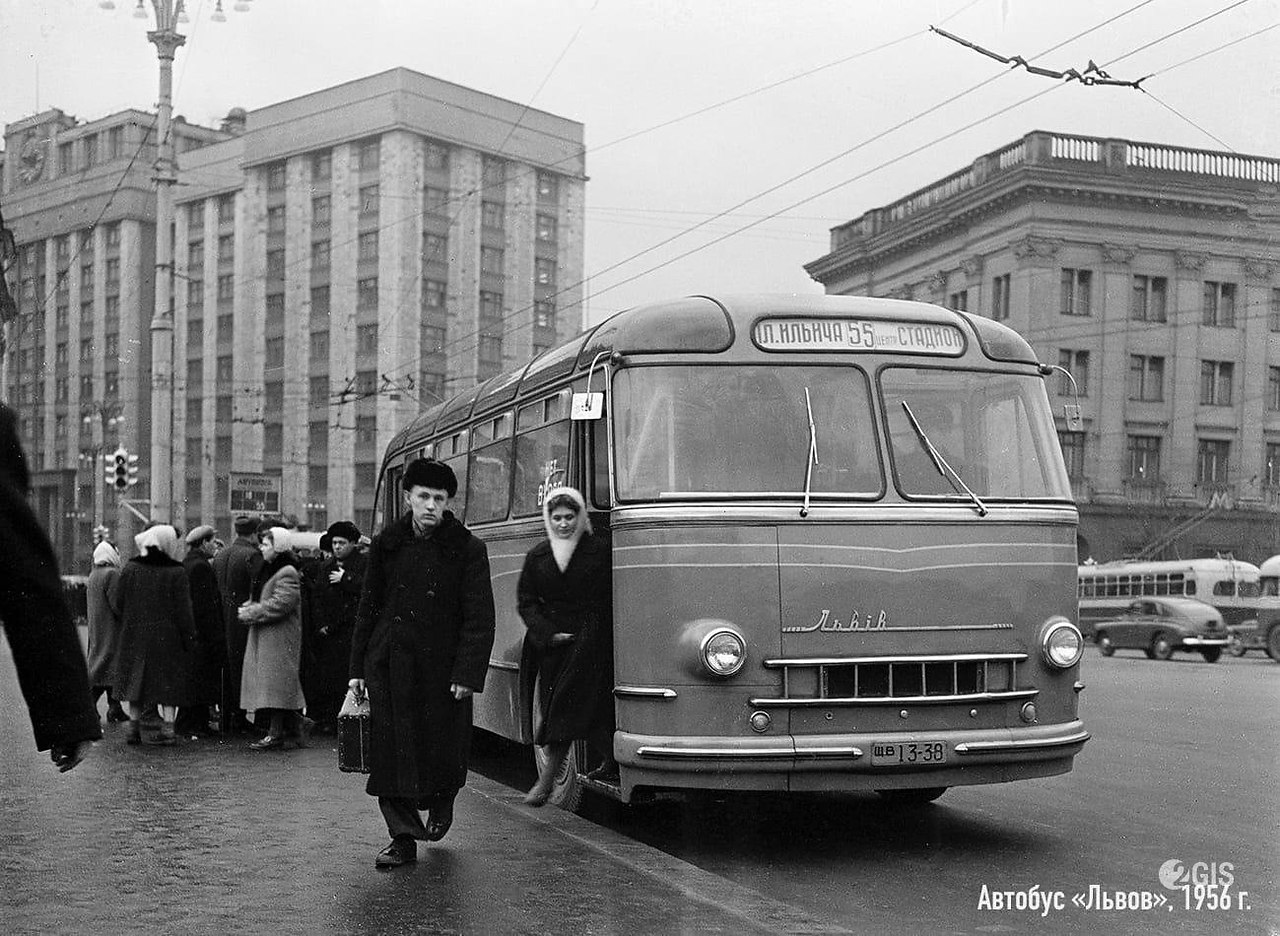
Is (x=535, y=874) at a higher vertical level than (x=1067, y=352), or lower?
lower

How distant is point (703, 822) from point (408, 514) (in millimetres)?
2925

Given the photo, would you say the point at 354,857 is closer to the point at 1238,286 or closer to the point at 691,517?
the point at 691,517

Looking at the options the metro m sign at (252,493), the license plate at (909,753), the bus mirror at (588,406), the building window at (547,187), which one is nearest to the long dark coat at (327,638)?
the bus mirror at (588,406)

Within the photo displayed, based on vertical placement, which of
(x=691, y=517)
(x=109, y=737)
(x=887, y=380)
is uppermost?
(x=887, y=380)

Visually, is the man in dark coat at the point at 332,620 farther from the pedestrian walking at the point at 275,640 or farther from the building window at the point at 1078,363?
the building window at the point at 1078,363

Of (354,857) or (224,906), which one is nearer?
(224,906)

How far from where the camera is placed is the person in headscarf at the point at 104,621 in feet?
46.0

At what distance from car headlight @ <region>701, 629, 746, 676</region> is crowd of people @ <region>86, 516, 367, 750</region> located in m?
5.16

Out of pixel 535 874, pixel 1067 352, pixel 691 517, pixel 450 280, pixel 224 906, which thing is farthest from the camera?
pixel 450 280

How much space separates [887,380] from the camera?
8.97m

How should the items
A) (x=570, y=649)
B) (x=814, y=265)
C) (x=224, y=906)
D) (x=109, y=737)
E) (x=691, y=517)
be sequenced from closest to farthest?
(x=224, y=906) < (x=691, y=517) < (x=570, y=649) < (x=109, y=737) < (x=814, y=265)

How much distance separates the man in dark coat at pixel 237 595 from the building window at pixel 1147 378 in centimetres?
4147

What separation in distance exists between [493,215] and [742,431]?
2687 inches

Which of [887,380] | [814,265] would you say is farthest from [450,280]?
[887,380]
